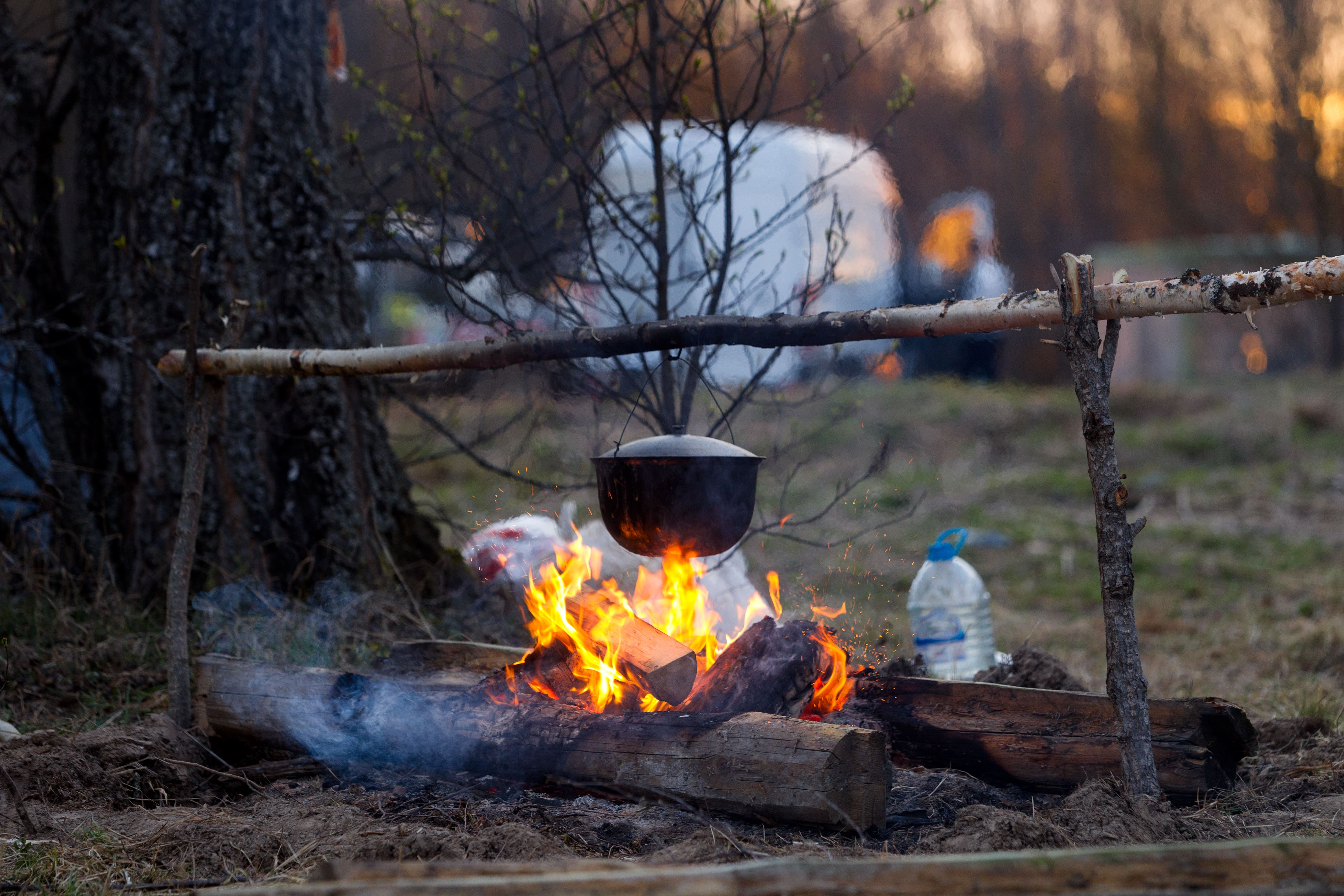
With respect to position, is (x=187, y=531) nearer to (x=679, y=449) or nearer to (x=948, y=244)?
(x=679, y=449)

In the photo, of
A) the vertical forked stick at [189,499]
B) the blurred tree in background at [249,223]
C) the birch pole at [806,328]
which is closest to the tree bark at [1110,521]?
the birch pole at [806,328]

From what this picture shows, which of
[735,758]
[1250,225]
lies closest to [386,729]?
[735,758]

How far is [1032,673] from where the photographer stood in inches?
130

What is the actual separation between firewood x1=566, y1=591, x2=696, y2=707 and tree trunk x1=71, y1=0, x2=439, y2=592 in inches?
70.1

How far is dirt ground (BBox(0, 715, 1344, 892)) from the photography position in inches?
87.9

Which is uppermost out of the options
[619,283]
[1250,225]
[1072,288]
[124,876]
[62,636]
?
[1250,225]

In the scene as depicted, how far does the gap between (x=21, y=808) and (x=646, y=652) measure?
1571 mm

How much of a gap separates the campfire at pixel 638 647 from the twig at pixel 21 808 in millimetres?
1176

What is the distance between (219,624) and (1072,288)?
339 cm

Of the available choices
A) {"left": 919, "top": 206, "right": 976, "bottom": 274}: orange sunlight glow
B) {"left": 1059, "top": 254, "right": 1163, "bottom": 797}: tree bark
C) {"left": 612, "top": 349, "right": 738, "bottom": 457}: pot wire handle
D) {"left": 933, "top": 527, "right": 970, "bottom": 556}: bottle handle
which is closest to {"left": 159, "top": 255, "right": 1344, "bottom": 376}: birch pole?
{"left": 1059, "top": 254, "right": 1163, "bottom": 797}: tree bark

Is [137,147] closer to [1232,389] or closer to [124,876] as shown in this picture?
[124,876]

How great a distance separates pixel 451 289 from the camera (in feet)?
20.0

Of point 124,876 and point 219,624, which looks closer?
point 124,876

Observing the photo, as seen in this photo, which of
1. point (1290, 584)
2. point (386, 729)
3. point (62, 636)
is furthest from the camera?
point (1290, 584)
